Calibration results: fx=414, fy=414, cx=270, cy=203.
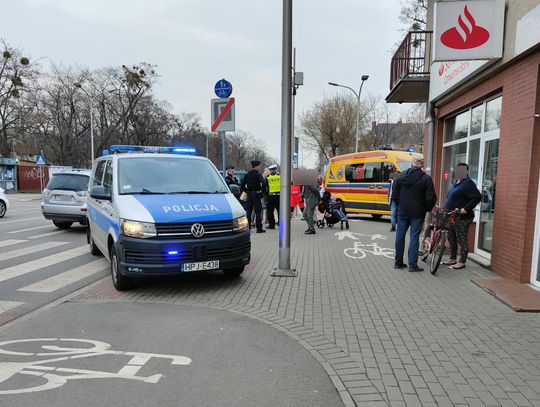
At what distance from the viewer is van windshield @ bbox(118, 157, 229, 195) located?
628cm

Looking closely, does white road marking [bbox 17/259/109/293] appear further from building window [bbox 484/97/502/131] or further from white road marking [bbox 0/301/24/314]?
building window [bbox 484/97/502/131]

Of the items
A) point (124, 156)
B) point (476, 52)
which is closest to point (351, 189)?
point (476, 52)

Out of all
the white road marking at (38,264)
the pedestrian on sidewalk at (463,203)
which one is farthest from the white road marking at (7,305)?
the pedestrian on sidewalk at (463,203)

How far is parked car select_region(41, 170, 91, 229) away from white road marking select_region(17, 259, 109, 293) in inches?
174

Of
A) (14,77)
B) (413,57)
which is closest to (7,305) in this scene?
(413,57)

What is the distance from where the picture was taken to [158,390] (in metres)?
3.22

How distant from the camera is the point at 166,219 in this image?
5.53m

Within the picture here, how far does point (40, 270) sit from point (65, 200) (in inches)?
205

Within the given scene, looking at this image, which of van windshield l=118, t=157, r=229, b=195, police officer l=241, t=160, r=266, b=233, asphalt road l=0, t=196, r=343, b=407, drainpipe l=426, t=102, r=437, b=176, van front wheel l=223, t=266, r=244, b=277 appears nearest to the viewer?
asphalt road l=0, t=196, r=343, b=407

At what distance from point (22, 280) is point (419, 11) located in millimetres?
28285

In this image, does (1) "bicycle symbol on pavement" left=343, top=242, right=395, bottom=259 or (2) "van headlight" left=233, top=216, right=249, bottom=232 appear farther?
(1) "bicycle symbol on pavement" left=343, top=242, right=395, bottom=259

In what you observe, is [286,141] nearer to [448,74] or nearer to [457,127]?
[448,74]

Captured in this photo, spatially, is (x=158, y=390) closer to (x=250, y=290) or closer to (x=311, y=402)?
(x=311, y=402)

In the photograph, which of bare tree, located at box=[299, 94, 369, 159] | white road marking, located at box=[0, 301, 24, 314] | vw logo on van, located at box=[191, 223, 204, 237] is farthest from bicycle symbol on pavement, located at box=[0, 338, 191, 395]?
bare tree, located at box=[299, 94, 369, 159]
